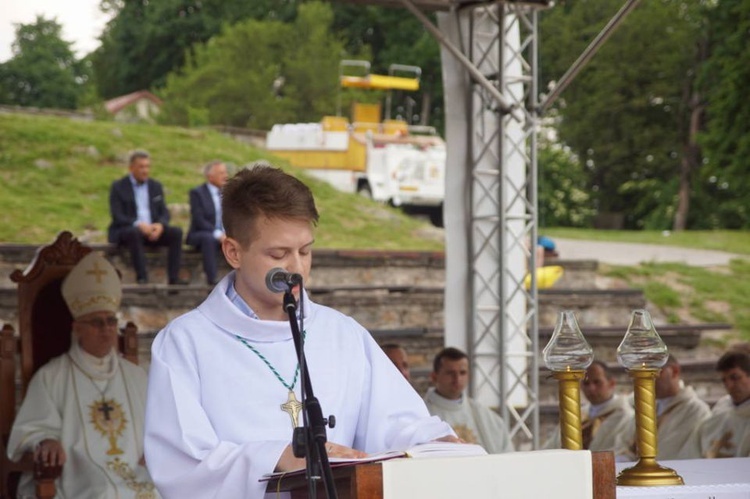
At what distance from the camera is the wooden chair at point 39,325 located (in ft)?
22.9

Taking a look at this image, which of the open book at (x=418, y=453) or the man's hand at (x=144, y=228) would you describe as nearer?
the open book at (x=418, y=453)

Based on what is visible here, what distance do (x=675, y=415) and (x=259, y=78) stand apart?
93.9 feet

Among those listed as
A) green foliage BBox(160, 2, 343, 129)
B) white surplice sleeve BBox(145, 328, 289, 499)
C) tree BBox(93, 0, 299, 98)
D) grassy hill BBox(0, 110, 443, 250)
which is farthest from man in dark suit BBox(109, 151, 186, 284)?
tree BBox(93, 0, 299, 98)

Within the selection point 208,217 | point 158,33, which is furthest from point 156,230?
point 158,33

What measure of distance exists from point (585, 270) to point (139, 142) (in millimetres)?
7213

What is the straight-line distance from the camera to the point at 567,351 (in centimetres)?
341

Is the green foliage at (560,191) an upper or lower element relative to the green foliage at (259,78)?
lower

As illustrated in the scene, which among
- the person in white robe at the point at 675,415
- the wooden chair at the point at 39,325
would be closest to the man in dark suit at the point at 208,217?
the person in white robe at the point at 675,415

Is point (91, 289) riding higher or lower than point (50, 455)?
higher

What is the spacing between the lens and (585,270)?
1590 centimetres

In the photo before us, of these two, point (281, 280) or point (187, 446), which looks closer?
point (281, 280)

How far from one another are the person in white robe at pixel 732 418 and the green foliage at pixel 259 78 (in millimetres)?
27941

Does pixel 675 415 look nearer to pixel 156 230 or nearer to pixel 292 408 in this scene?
pixel 156 230

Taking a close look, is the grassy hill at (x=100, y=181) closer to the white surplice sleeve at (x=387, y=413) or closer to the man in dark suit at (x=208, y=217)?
the man in dark suit at (x=208, y=217)
